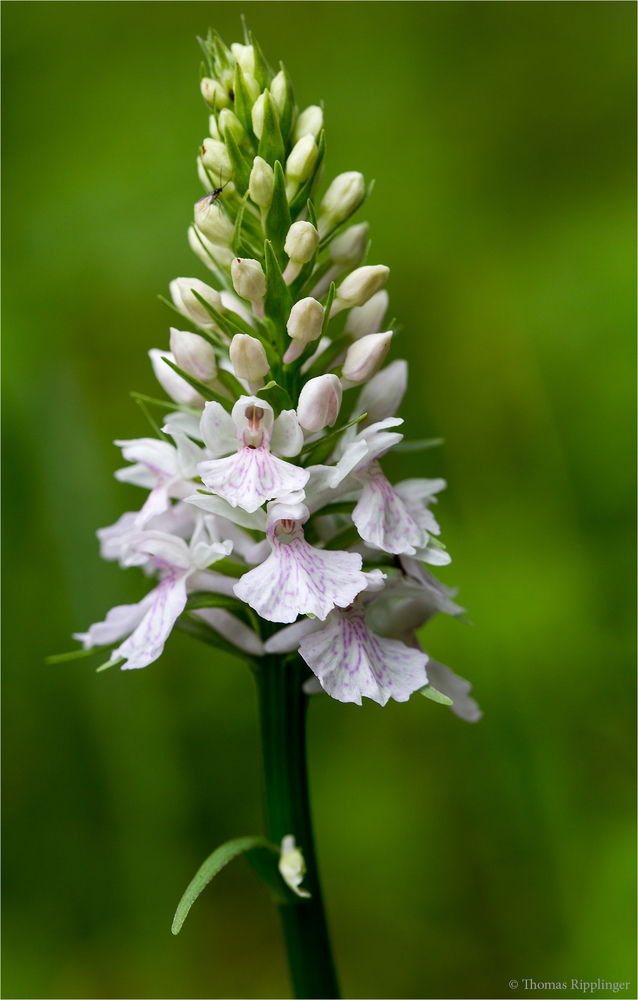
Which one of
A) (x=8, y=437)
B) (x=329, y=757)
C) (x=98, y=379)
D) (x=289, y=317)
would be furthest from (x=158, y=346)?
(x=289, y=317)

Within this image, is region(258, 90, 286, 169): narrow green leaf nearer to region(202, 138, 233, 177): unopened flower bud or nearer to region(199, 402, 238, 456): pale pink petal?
region(202, 138, 233, 177): unopened flower bud

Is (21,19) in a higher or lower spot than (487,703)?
higher

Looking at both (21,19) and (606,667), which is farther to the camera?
(21,19)

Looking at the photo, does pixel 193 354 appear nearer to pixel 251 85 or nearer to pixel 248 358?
pixel 248 358

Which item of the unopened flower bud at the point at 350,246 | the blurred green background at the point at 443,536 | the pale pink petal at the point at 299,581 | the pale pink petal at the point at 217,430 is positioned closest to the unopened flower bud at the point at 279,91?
the unopened flower bud at the point at 350,246

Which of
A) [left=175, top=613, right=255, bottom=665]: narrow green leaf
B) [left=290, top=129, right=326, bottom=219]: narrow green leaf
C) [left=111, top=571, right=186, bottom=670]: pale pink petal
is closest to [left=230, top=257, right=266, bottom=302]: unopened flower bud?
[left=290, top=129, right=326, bottom=219]: narrow green leaf

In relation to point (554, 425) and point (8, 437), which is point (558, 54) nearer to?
point (554, 425)
